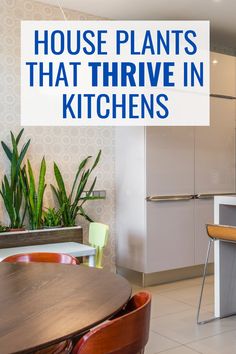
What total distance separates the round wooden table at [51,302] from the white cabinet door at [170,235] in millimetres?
2271

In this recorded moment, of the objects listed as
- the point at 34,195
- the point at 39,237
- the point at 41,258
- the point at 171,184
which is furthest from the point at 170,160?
the point at 41,258

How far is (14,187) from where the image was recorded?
371 cm

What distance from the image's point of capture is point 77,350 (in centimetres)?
118

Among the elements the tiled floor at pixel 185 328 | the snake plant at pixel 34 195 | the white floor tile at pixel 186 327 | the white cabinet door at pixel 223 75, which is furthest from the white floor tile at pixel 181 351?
the white cabinet door at pixel 223 75

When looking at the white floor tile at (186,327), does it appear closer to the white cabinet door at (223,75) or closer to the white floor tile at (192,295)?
the white floor tile at (192,295)

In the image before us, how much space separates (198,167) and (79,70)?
166cm

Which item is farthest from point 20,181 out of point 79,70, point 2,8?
→ point 2,8

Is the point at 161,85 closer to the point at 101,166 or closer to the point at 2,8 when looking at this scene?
the point at 101,166

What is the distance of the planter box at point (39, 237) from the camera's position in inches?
134

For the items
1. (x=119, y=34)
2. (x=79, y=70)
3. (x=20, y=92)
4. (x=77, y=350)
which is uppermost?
(x=119, y=34)

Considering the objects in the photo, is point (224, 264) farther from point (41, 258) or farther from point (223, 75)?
point (223, 75)

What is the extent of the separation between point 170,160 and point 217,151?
722 millimetres

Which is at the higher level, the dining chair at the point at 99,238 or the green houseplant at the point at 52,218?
the green houseplant at the point at 52,218

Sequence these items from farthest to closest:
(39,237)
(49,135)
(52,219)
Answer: (49,135), (52,219), (39,237)
